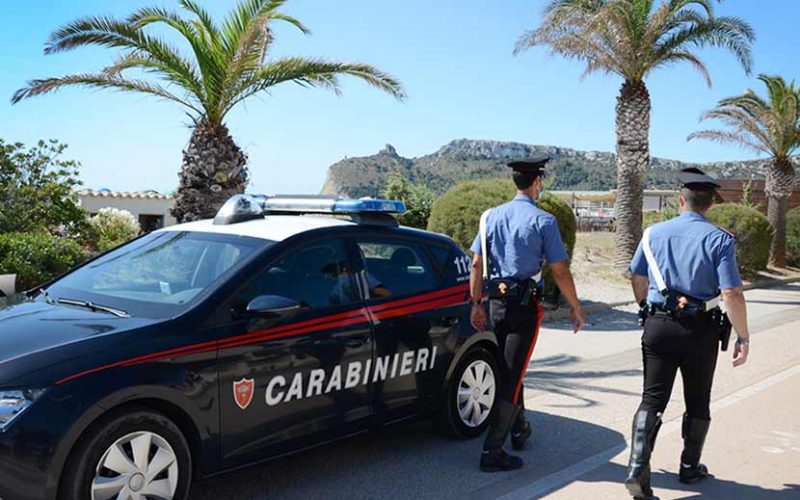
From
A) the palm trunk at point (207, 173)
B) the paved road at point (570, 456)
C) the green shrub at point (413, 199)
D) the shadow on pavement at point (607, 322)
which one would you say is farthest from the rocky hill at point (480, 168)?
the paved road at point (570, 456)

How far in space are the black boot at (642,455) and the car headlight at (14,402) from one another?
3.26 metres

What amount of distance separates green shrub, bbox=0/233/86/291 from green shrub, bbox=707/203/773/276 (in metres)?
17.3

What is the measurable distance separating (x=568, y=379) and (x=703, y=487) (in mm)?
3117

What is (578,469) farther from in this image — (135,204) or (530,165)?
(135,204)

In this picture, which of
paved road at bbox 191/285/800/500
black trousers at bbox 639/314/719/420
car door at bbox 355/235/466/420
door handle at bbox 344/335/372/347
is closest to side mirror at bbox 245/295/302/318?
door handle at bbox 344/335/372/347

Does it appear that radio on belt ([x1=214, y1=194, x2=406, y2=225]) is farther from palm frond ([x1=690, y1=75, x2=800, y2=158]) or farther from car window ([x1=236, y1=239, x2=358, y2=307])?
palm frond ([x1=690, y1=75, x2=800, y2=158])

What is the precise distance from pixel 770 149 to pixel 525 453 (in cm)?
2330

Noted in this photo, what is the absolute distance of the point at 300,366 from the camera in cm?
425

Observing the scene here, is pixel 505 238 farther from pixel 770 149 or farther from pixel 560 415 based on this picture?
pixel 770 149

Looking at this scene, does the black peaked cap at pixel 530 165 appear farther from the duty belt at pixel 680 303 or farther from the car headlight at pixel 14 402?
the car headlight at pixel 14 402

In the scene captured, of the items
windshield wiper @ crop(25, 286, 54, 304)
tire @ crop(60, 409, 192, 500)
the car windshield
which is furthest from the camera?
windshield wiper @ crop(25, 286, 54, 304)

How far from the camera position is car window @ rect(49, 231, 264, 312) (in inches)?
165

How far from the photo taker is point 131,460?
3.52 meters

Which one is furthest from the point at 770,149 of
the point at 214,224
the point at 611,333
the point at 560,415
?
the point at 214,224
